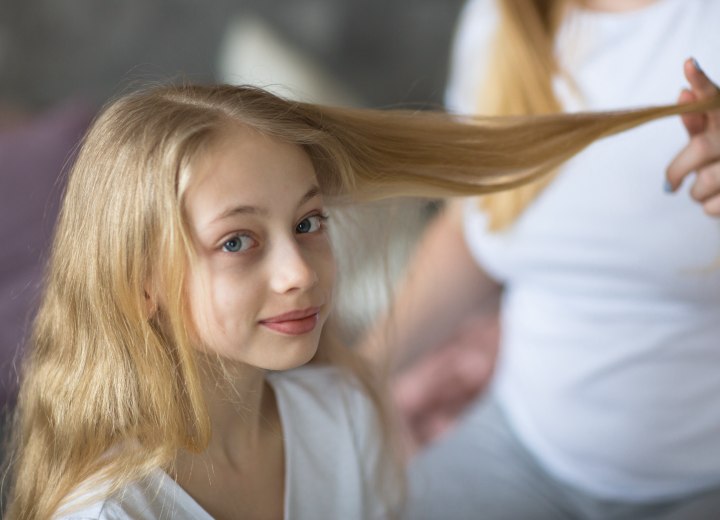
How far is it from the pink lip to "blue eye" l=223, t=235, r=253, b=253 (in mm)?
37

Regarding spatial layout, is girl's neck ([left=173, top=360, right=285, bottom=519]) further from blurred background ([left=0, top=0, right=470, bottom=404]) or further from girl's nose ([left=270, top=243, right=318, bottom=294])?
blurred background ([left=0, top=0, right=470, bottom=404])

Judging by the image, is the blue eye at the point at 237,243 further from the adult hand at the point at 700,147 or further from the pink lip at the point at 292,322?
the adult hand at the point at 700,147

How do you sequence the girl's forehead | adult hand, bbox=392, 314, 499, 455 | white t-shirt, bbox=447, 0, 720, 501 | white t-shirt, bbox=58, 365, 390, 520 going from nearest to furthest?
the girl's forehead → white t-shirt, bbox=58, 365, 390, 520 → white t-shirt, bbox=447, 0, 720, 501 → adult hand, bbox=392, 314, 499, 455

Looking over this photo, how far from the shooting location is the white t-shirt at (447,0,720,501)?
624 millimetres

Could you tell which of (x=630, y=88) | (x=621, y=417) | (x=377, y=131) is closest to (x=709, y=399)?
(x=621, y=417)

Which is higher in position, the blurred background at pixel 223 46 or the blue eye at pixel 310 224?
the blurred background at pixel 223 46

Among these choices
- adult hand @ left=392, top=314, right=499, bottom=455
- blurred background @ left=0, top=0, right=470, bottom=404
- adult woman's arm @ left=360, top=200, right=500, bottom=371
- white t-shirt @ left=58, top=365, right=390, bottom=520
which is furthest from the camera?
blurred background @ left=0, top=0, right=470, bottom=404

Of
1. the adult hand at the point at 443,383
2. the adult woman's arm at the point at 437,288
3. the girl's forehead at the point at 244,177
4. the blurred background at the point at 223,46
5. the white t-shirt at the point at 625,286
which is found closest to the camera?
the girl's forehead at the point at 244,177

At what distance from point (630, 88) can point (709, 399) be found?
24 cm

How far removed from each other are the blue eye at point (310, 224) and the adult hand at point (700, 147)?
0.66 feet

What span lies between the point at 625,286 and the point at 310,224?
32cm

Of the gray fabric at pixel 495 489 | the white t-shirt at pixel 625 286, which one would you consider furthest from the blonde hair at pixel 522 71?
the gray fabric at pixel 495 489

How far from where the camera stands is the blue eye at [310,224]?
44cm

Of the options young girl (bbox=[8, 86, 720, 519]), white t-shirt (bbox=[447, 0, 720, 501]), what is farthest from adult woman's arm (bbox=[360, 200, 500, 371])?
young girl (bbox=[8, 86, 720, 519])
